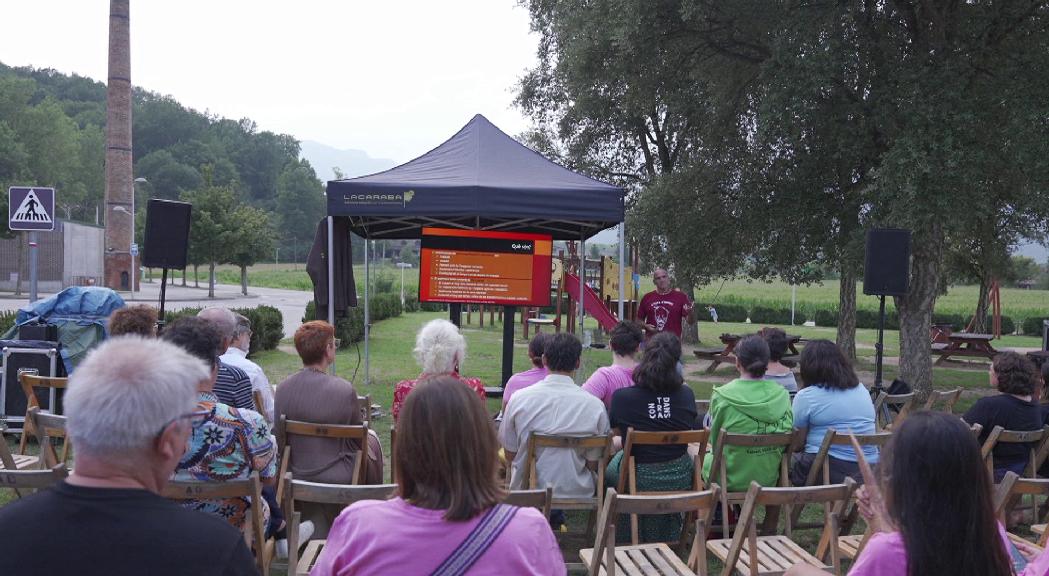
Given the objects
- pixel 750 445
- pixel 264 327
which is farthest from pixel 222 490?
pixel 264 327

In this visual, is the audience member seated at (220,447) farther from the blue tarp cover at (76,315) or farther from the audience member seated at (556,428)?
the blue tarp cover at (76,315)

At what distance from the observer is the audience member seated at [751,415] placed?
14.7ft

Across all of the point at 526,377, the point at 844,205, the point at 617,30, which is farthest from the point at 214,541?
the point at 844,205

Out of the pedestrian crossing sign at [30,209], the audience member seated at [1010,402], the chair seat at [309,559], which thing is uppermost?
the pedestrian crossing sign at [30,209]

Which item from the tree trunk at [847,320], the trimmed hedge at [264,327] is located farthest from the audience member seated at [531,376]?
the tree trunk at [847,320]

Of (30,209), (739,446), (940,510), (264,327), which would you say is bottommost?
(264,327)

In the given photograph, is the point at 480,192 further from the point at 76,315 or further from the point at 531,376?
the point at 76,315

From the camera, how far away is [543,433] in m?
4.16

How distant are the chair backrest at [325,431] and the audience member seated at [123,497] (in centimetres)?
242

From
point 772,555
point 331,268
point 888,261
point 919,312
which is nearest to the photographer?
point 772,555

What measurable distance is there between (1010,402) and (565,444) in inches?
106

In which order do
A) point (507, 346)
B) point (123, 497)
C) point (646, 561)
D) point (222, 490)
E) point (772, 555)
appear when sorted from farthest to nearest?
point (507, 346) → point (772, 555) → point (646, 561) → point (222, 490) → point (123, 497)

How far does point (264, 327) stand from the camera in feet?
46.2

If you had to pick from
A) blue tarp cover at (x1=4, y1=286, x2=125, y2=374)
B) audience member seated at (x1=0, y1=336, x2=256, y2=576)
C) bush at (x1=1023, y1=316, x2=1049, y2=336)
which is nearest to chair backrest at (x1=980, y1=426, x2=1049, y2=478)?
audience member seated at (x1=0, y1=336, x2=256, y2=576)
